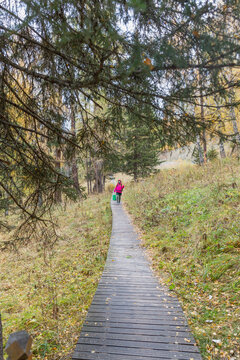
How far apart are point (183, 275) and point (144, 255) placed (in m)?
1.50

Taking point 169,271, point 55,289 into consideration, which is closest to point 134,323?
point 169,271

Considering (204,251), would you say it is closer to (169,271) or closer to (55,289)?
(169,271)

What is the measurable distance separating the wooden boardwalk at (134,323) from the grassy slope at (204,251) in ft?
1.02

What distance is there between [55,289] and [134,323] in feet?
9.53

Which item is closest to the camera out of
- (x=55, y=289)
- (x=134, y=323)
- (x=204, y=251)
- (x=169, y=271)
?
(x=134, y=323)

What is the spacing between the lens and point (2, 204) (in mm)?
6535

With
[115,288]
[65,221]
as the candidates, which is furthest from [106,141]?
[65,221]

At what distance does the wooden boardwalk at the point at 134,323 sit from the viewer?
2.97 metres

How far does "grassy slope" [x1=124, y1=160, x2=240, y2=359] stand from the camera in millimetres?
3405

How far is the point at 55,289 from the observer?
5668 millimetres

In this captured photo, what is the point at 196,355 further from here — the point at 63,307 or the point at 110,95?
the point at 110,95

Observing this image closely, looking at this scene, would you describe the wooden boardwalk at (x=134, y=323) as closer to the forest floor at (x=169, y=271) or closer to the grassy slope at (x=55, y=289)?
the forest floor at (x=169, y=271)

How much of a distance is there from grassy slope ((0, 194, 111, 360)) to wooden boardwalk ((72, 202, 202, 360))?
51 centimetres

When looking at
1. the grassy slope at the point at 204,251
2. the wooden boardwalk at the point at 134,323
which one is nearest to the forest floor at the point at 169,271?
the grassy slope at the point at 204,251
